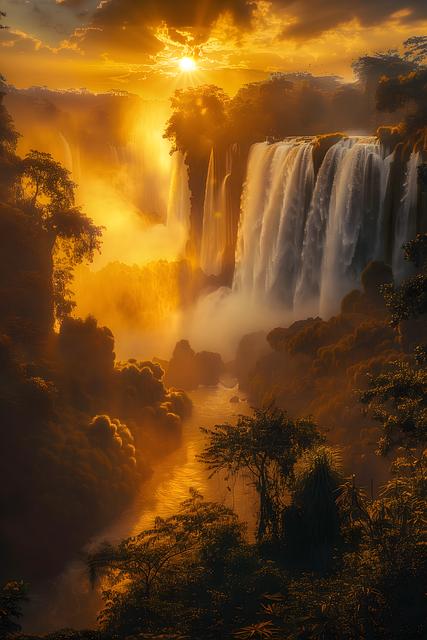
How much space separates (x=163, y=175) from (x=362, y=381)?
82.1m

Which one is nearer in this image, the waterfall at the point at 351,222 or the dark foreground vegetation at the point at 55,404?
the dark foreground vegetation at the point at 55,404

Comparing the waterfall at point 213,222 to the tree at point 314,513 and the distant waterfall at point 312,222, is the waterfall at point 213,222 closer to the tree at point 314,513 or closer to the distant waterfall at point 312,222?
the distant waterfall at point 312,222

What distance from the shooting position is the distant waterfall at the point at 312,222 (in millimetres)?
40438

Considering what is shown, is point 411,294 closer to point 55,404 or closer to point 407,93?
point 55,404

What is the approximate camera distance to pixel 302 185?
47125mm

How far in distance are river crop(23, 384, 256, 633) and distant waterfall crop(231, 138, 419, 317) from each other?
11.6m

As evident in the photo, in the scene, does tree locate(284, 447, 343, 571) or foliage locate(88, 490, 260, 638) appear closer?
Result: foliage locate(88, 490, 260, 638)

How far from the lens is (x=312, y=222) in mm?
46344

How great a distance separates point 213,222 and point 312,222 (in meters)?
20.2

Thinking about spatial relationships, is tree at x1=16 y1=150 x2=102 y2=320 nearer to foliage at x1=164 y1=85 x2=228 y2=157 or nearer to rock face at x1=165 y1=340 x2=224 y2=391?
rock face at x1=165 y1=340 x2=224 y2=391

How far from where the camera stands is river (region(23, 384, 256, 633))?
2216 cm

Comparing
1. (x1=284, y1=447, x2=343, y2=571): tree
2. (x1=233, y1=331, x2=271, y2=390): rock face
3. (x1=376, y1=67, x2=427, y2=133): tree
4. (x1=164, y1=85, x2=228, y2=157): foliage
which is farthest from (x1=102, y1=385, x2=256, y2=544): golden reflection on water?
(x1=164, y1=85, x2=228, y2=157): foliage

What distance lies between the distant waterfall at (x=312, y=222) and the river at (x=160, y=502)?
11.6 m

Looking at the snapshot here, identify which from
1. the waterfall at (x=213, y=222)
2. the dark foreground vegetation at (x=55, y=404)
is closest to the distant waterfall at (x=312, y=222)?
the waterfall at (x=213, y=222)
